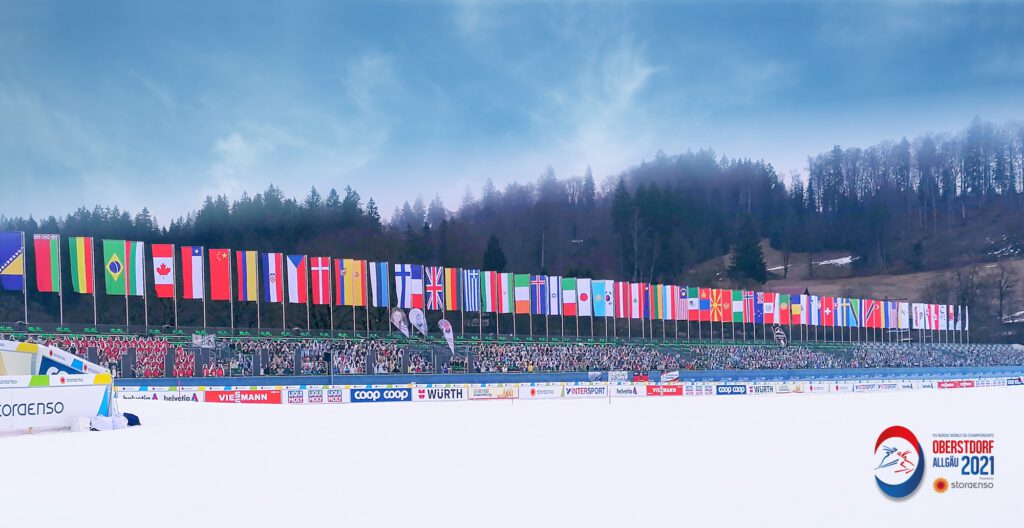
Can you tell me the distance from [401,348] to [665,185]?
136483 mm

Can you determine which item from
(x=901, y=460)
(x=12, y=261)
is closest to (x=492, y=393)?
(x=12, y=261)

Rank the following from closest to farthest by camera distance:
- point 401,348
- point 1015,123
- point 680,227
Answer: point 401,348
point 680,227
point 1015,123

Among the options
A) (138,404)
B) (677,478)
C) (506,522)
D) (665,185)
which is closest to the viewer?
(506,522)

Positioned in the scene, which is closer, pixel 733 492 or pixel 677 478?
pixel 733 492

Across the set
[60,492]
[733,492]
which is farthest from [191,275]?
[733,492]

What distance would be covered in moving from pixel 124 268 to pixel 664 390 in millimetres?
27484

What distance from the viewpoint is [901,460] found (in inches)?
481

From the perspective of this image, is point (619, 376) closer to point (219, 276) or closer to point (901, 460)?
point (219, 276)

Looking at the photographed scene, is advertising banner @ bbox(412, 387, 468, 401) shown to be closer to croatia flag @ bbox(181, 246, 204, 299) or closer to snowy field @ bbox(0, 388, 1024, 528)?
croatia flag @ bbox(181, 246, 204, 299)

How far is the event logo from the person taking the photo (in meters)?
12.0

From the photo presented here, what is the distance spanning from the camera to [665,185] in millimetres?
182500

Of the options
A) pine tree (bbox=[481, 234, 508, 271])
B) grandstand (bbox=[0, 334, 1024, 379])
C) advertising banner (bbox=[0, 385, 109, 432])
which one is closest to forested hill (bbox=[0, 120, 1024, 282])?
pine tree (bbox=[481, 234, 508, 271])

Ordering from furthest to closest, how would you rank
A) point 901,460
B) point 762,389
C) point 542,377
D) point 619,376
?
1. point 619,376
2. point 542,377
3. point 762,389
4. point 901,460

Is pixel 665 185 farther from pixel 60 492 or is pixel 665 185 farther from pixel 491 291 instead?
pixel 60 492
